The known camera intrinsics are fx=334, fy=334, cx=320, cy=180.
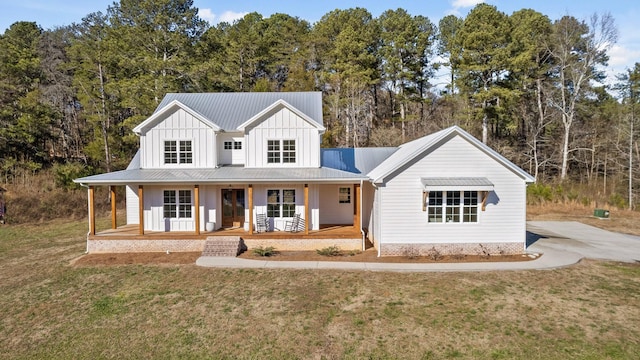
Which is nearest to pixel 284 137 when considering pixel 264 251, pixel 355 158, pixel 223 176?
pixel 223 176

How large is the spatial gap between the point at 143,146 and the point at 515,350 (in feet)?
56.0

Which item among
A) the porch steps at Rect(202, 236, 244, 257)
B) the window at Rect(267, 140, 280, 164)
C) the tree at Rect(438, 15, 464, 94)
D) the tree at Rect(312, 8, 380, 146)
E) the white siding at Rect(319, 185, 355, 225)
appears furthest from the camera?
the tree at Rect(438, 15, 464, 94)

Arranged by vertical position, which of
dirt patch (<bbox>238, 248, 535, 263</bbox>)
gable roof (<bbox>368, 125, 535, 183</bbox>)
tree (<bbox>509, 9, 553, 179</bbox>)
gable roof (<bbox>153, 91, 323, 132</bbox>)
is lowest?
dirt patch (<bbox>238, 248, 535, 263</bbox>)

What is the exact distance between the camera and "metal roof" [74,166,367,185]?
48.1ft

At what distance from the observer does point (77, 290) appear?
10.8 metres

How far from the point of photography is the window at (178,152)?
16.9m

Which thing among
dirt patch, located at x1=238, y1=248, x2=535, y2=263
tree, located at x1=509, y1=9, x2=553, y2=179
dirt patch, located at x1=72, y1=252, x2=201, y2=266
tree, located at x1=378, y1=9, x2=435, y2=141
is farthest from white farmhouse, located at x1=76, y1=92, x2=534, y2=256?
tree, located at x1=509, y1=9, x2=553, y2=179

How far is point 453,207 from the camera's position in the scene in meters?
13.8

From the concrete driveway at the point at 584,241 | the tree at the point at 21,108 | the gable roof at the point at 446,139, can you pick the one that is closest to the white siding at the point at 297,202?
the gable roof at the point at 446,139

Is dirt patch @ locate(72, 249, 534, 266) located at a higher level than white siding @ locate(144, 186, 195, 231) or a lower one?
lower

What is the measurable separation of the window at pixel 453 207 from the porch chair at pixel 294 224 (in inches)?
235

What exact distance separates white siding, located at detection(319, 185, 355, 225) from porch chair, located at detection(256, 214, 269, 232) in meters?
3.56

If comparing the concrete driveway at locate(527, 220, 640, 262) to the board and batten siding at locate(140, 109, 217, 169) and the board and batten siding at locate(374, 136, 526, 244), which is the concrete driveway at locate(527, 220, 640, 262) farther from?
the board and batten siding at locate(140, 109, 217, 169)

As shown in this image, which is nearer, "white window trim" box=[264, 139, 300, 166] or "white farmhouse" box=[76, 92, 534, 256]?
"white farmhouse" box=[76, 92, 534, 256]
